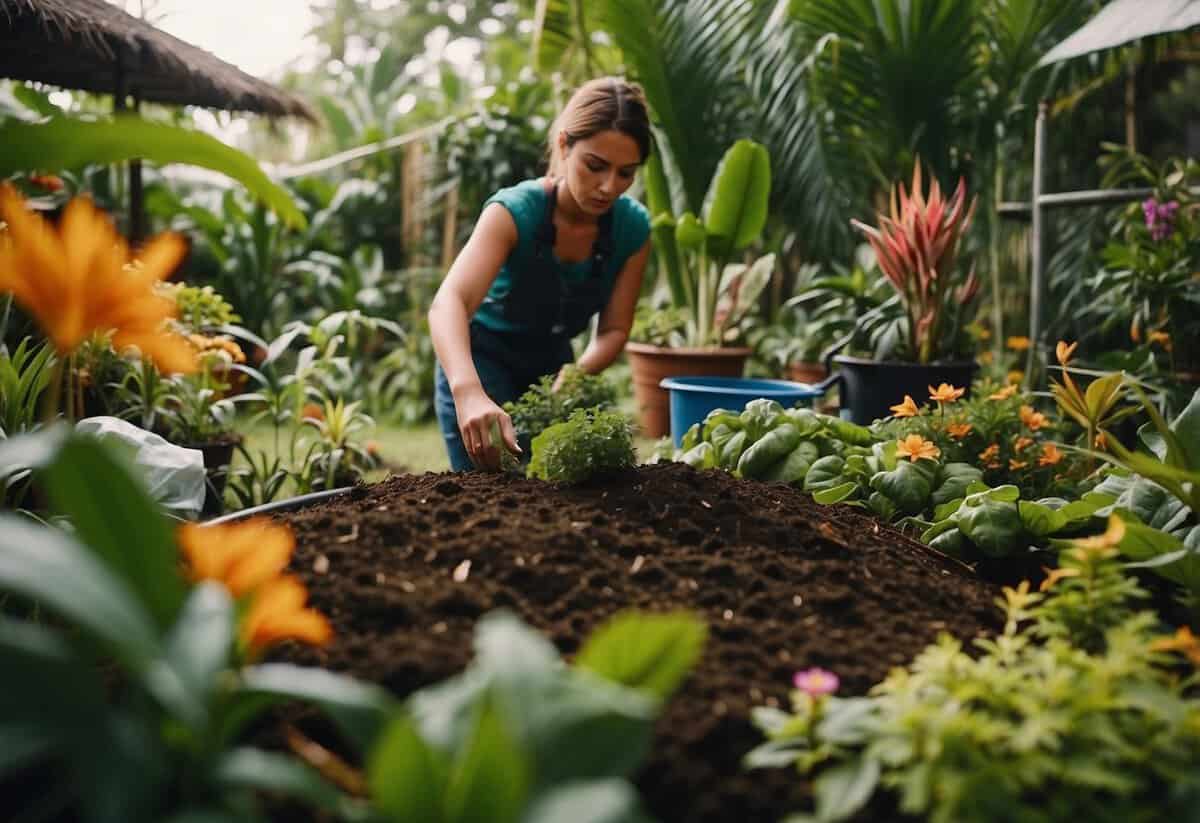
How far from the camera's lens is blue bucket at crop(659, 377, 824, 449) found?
254 cm

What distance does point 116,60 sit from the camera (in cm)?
379

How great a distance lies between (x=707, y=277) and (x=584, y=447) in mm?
3126

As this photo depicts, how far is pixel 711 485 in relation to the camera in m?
1.54

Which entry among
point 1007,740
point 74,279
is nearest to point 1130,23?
point 1007,740

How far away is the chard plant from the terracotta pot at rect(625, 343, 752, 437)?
3.20 meters

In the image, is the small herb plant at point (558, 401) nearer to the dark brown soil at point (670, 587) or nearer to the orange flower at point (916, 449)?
the dark brown soil at point (670, 587)

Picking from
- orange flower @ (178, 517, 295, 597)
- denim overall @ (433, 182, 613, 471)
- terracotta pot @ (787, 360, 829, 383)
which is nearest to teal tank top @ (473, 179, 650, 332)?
denim overall @ (433, 182, 613, 471)

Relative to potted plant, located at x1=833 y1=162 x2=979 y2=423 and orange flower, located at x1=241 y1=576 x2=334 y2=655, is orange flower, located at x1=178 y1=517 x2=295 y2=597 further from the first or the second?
potted plant, located at x1=833 y1=162 x2=979 y2=423

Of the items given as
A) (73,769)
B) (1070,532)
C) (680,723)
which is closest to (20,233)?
(73,769)

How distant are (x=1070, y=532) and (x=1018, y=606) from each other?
0.48 metres

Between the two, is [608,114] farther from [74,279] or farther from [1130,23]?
[1130,23]

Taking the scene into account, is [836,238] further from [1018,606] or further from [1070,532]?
[1018,606]

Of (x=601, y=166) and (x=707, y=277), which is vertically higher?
(x=601, y=166)

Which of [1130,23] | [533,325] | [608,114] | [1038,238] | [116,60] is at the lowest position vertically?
[533,325]
